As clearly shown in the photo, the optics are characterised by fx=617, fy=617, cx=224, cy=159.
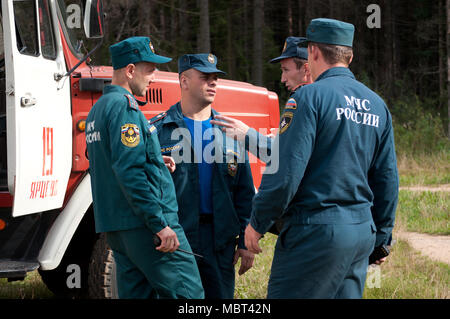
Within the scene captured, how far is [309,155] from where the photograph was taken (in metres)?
2.91

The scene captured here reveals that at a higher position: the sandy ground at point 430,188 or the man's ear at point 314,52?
the man's ear at point 314,52

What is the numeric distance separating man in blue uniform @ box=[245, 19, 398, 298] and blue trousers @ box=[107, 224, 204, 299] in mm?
404

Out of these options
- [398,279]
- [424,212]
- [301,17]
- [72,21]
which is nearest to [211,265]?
[72,21]

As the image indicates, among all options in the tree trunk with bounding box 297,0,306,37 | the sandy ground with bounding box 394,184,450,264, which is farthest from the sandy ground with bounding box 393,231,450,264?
the tree trunk with bounding box 297,0,306,37

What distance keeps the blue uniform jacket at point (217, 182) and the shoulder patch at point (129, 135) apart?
0.59 m

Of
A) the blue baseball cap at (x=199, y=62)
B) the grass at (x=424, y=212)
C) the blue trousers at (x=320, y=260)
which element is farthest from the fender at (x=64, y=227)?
the grass at (x=424, y=212)

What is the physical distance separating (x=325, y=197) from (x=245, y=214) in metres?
0.99

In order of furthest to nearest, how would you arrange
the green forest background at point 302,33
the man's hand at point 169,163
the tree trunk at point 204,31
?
the tree trunk at point 204,31 → the green forest background at point 302,33 → the man's hand at point 169,163

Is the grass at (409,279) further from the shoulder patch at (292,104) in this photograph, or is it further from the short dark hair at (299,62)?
the shoulder patch at (292,104)

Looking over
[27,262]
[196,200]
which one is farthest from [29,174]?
[196,200]

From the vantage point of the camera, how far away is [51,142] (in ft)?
14.5

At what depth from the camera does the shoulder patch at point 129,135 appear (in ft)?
10.3

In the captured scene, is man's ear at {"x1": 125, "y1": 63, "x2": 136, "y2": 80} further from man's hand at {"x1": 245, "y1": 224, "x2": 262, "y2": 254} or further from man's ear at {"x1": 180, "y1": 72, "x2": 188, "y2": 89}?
man's hand at {"x1": 245, "y1": 224, "x2": 262, "y2": 254}

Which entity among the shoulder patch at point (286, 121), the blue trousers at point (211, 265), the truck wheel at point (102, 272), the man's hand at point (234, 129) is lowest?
the truck wheel at point (102, 272)
